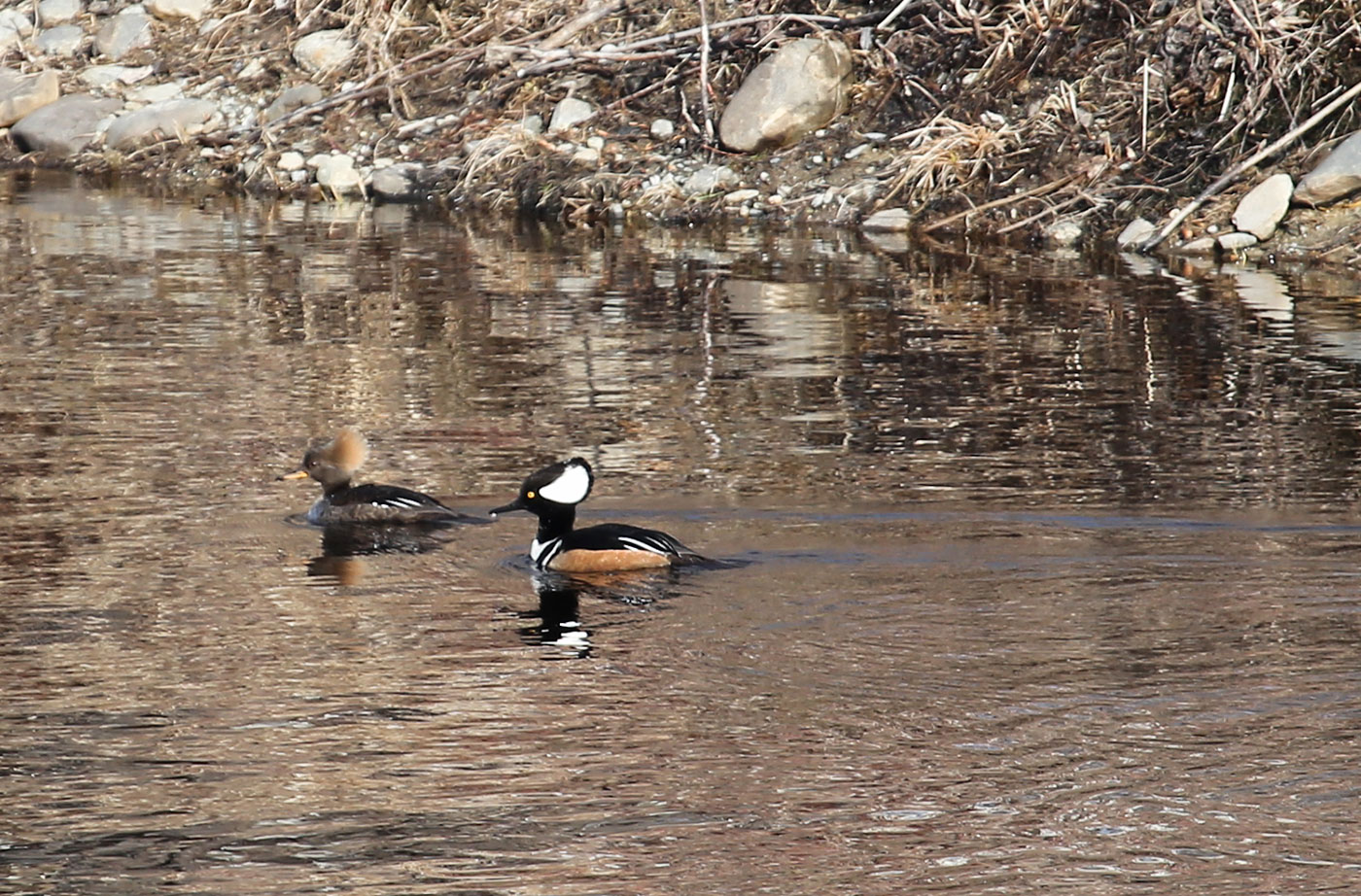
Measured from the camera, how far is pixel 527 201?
19.9m

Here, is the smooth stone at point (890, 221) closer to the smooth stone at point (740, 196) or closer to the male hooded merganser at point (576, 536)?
the smooth stone at point (740, 196)

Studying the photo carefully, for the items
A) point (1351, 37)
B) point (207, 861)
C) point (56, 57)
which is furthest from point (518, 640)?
point (56, 57)

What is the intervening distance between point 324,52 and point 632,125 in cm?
440

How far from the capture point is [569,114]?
67.0 ft

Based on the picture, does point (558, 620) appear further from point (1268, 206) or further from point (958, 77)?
point (958, 77)

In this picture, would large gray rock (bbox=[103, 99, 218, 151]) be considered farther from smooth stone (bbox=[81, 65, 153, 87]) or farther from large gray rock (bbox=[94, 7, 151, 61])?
large gray rock (bbox=[94, 7, 151, 61])

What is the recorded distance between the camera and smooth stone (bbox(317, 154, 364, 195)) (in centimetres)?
2094

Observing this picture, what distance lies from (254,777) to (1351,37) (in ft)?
45.5

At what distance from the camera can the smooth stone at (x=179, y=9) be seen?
2489cm

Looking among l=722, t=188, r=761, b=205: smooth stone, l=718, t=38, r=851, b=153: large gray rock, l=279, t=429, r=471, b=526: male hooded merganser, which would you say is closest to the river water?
l=279, t=429, r=471, b=526: male hooded merganser

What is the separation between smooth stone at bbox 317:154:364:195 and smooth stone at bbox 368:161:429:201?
0.73 ft

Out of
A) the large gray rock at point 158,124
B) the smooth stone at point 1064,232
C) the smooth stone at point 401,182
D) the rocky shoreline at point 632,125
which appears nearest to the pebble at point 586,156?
the rocky shoreline at point 632,125

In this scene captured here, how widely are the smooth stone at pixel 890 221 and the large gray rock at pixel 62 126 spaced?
9.36 metres

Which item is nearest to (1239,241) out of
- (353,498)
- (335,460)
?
(335,460)
